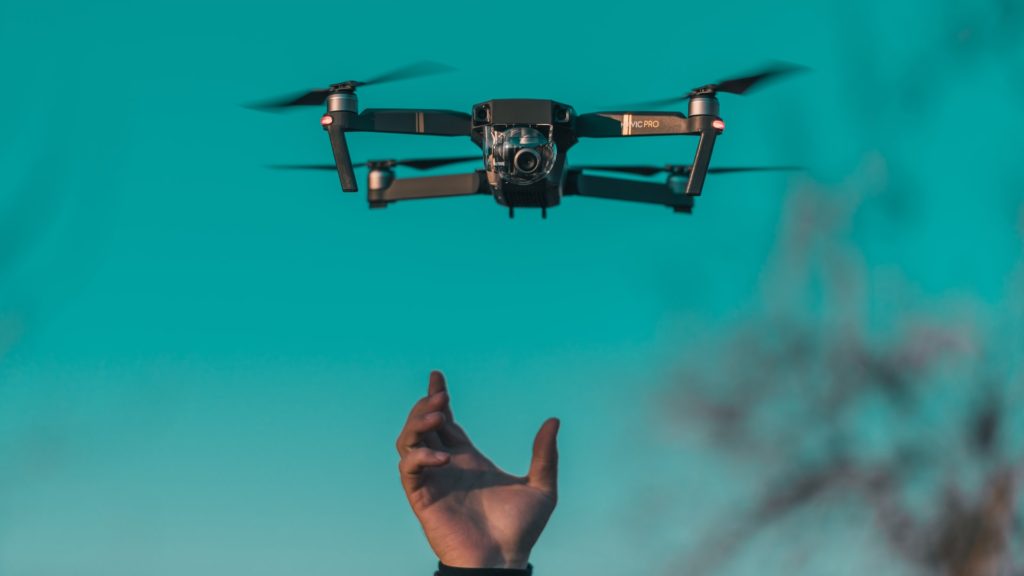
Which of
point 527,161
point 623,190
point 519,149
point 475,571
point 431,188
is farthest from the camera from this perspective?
point 623,190

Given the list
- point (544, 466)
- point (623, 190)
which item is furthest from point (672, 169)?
point (544, 466)

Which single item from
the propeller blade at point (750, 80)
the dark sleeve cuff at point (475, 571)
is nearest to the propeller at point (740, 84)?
the propeller blade at point (750, 80)

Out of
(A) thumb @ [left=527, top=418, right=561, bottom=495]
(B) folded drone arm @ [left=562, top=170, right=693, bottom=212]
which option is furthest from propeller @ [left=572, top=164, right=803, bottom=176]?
(A) thumb @ [left=527, top=418, right=561, bottom=495]

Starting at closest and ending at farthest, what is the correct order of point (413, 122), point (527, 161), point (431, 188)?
point (527, 161), point (413, 122), point (431, 188)

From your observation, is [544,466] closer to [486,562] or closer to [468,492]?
[468,492]

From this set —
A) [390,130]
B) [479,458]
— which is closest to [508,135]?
[390,130]

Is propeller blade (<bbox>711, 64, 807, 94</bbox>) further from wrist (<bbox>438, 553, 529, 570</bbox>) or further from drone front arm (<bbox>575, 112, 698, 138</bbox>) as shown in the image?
wrist (<bbox>438, 553, 529, 570</bbox>)

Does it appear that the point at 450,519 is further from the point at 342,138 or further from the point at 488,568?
the point at 342,138
